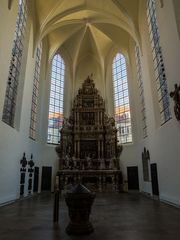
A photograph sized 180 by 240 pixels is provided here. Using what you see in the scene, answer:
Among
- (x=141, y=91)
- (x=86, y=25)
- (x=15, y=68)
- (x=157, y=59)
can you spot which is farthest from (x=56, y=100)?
(x=157, y=59)

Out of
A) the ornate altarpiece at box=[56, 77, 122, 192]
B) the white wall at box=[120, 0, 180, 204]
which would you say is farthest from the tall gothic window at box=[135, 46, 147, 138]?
the ornate altarpiece at box=[56, 77, 122, 192]

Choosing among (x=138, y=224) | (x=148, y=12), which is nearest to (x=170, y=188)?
(x=138, y=224)

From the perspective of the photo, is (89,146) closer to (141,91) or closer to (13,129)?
(141,91)

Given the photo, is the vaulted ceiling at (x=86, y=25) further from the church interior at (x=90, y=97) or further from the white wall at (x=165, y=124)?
the white wall at (x=165, y=124)

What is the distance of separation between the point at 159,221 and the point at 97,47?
59.7 feet

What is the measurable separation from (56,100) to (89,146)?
17.7 ft

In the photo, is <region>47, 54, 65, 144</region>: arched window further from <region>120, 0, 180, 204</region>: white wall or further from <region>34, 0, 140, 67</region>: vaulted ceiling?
<region>120, 0, 180, 204</region>: white wall

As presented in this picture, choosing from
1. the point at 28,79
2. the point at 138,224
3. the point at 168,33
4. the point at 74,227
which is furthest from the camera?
the point at 28,79

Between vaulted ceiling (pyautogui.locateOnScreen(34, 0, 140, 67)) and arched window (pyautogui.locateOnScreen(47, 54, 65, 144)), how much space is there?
1563 mm

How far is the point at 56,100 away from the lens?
1855 cm

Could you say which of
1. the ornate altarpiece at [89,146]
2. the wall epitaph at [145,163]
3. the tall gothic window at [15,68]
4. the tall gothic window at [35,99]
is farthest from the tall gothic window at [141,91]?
the tall gothic window at [15,68]

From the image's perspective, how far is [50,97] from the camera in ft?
59.7

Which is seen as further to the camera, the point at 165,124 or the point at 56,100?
the point at 56,100

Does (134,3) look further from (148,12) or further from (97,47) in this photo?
(97,47)
